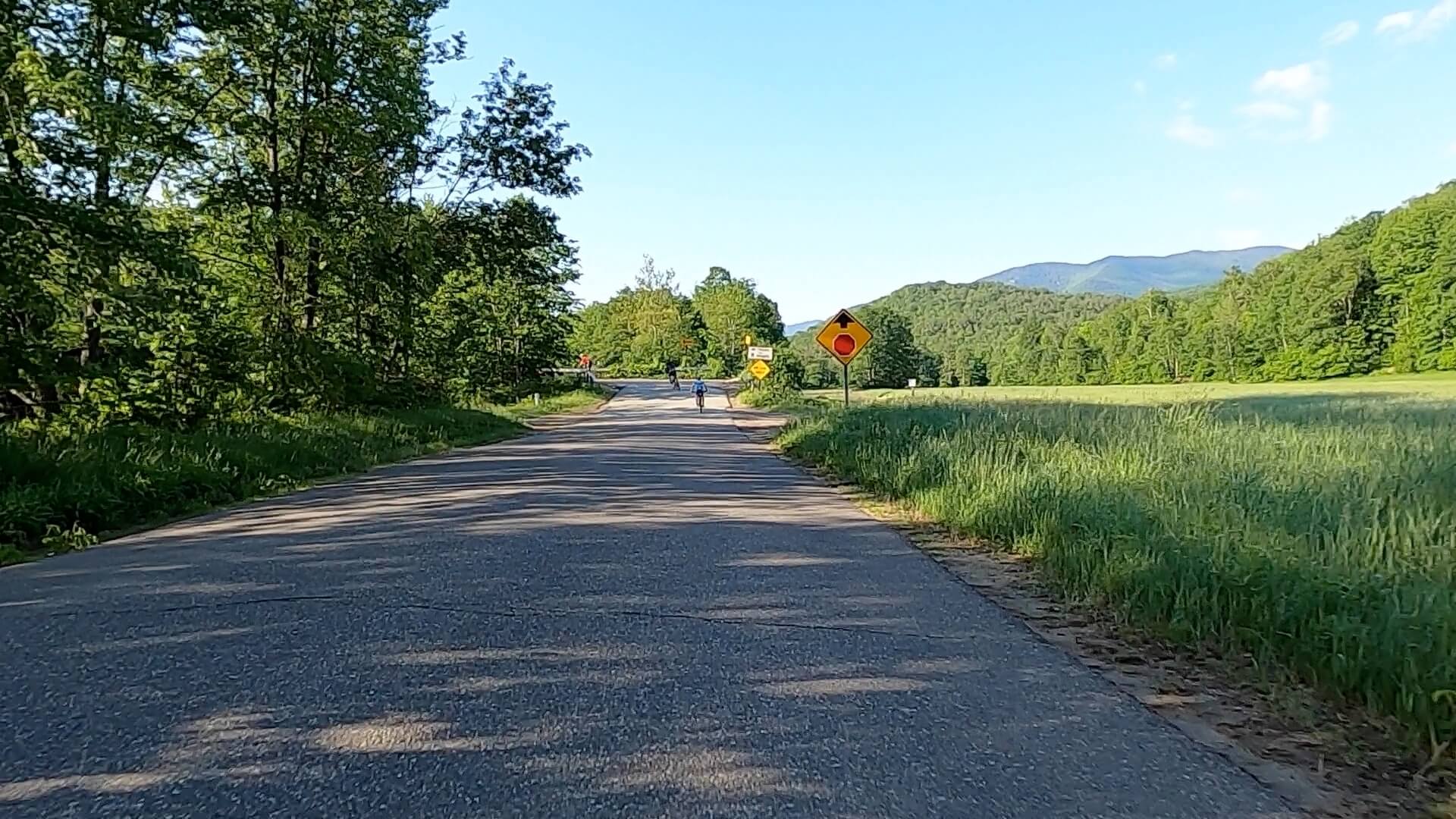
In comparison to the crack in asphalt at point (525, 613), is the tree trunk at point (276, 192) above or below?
above

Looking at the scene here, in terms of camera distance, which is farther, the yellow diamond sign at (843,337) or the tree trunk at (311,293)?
the tree trunk at (311,293)

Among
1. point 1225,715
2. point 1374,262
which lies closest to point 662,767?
point 1225,715

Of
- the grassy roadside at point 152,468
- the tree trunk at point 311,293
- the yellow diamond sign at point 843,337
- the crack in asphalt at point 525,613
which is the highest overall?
the tree trunk at point 311,293

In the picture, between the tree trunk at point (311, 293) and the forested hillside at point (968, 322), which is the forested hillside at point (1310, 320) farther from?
the tree trunk at point (311, 293)

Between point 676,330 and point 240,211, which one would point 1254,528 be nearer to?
point 240,211

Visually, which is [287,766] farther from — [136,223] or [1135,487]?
[136,223]

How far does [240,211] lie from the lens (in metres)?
21.7

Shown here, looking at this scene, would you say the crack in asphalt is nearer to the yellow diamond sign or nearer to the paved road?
the paved road

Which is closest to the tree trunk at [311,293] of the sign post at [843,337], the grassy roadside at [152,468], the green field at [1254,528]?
the grassy roadside at [152,468]

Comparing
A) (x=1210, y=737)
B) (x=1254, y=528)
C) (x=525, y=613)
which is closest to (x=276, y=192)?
(x=525, y=613)

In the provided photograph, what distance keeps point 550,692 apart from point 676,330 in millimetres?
100592

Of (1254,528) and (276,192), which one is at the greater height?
(276,192)

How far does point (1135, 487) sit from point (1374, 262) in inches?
3679

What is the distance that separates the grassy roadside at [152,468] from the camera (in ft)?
30.3
